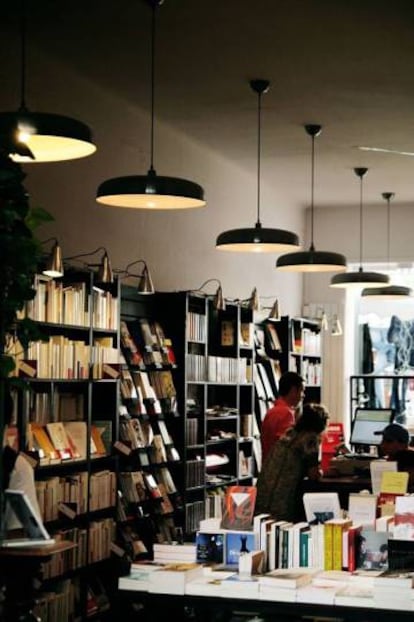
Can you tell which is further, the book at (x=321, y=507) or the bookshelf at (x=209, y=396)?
the bookshelf at (x=209, y=396)

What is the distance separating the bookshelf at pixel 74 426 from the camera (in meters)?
7.45

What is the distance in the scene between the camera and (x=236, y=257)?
12820mm

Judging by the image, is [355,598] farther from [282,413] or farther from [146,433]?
[282,413]

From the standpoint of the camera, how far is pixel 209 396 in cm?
1172

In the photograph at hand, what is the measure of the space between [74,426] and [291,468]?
1574 mm

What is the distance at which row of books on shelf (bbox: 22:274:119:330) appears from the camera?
7.41m

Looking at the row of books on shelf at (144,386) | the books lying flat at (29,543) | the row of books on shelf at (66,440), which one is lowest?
the books lying flat at (29,543)

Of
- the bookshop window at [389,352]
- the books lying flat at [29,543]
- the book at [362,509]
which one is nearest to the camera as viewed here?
the books lying flat at [29,543]

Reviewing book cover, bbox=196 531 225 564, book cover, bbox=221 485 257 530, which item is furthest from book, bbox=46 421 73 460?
book cover, bbox=196 531 225 564

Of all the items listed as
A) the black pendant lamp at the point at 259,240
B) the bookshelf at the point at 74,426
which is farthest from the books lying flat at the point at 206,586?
the black pendant lamp at the point at 259,240

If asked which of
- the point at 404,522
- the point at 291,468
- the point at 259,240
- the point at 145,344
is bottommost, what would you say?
the point at 404,522

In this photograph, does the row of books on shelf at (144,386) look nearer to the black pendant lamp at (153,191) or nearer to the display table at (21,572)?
the black pendant lamp at (153,191)

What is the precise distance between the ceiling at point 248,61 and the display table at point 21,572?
3.91 meters

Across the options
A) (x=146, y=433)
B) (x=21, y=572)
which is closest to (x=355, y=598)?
(x=21, y=572)
